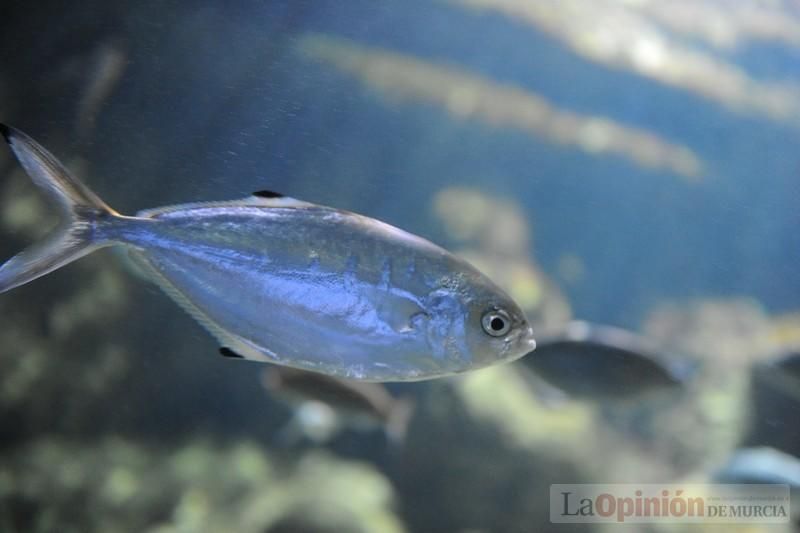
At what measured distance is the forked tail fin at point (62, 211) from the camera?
82cm

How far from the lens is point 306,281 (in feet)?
2.70

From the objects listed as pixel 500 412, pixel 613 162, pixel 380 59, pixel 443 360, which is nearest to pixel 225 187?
pixel 380 59

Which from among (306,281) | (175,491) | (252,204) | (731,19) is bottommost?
(175,491)

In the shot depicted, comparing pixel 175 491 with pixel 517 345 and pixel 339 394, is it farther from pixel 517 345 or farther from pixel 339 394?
pixel 517 345

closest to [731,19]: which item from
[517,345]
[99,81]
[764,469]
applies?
[764,469]

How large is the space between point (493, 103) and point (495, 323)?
12.1 ft

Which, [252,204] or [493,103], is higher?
[493,103]

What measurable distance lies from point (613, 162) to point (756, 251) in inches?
48.3

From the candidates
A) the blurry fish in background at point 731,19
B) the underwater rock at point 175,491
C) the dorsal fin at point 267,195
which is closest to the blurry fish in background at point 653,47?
the blurry fish in background at point 731,19

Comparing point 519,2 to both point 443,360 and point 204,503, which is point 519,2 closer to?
point 204,503

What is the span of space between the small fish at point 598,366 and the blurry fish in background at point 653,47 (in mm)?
2499

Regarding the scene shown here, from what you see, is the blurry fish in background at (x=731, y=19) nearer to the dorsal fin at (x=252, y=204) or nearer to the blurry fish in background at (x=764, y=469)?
the blurry fish in background at (x=764, y=469)

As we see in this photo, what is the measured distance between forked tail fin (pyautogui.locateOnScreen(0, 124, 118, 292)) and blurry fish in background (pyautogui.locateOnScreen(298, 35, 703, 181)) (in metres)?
2.76

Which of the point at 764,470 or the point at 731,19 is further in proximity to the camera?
the point at 731,19
